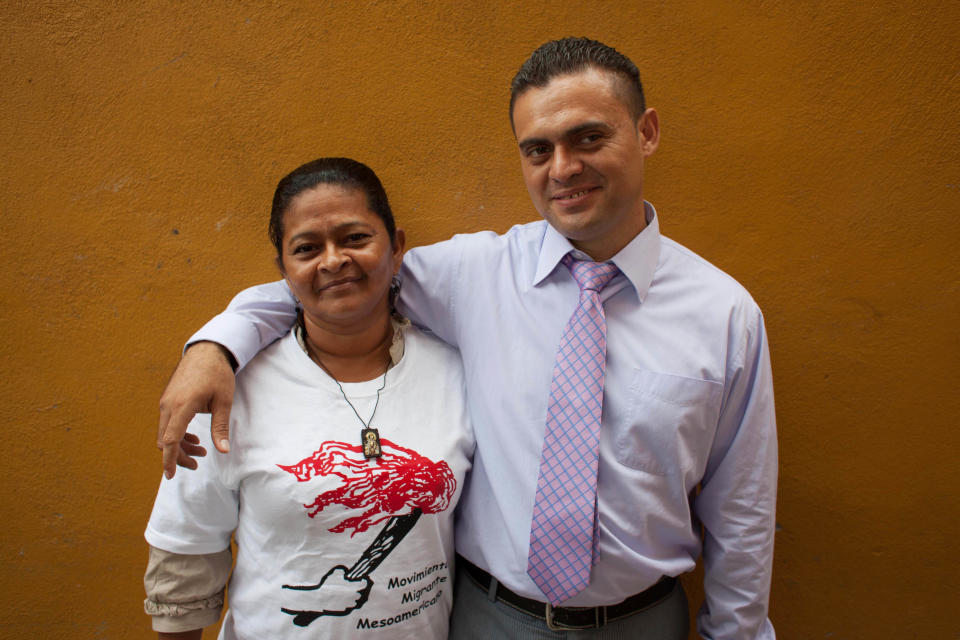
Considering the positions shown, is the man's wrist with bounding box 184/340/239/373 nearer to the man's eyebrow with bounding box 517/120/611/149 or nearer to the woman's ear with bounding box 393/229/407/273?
the woman's ear with bounding box 393/229/407/273

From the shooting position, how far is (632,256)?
1401mm

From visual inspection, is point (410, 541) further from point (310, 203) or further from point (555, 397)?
point (310, 203)

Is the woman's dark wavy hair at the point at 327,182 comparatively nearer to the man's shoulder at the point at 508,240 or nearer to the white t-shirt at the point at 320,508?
the man's shoulder at the point at 508,240

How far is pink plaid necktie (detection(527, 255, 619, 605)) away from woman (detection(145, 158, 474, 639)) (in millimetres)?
229

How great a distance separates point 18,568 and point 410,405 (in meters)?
1.54

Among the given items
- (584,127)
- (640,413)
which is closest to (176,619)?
(640,413)

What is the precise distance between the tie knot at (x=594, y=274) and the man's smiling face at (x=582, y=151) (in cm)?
8

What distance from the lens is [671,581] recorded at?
5.01ft

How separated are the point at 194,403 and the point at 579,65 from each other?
113cm

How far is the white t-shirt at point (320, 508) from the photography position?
1.29m

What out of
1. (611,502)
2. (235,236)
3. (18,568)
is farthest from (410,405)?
(18,568)

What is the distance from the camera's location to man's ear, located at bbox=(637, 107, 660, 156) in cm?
141

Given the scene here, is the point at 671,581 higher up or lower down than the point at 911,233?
lower down

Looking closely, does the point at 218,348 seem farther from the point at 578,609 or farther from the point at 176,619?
the point at 578,609
